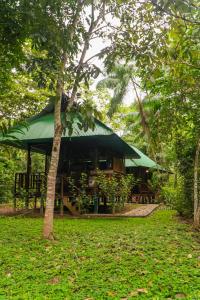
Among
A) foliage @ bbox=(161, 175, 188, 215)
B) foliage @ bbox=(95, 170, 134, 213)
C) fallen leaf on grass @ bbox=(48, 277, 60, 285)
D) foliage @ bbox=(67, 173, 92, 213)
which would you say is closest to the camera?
fallen leaf on grass @ bbox=(48, 277, 60, 285)

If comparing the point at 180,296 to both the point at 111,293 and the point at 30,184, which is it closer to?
the point at 111,293

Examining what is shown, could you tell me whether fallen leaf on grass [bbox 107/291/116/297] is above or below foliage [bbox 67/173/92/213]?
below

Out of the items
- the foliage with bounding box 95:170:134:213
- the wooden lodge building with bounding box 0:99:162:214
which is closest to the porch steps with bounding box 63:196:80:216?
the wooden lodge building with bounding box 0:99:162:214

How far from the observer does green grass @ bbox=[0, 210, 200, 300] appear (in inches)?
150

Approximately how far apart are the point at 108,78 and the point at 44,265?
2220 centimetres

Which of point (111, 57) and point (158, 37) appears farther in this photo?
point (111, 57)

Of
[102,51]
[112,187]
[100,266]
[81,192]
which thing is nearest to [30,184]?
[81,192]

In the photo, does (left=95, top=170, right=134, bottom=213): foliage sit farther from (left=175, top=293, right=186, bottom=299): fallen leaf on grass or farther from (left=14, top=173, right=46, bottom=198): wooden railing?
(left=175, top=293, right=186, bottom=299): fallen leaf on grass

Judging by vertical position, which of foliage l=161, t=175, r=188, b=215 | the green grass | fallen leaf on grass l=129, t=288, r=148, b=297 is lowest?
fallen leaf on grass l=129, t=288, r=148, b=297

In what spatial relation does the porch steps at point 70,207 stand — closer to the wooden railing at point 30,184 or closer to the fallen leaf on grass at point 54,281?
the wooden railing at point 30,184

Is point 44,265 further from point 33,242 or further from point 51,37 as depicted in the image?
point 51,37

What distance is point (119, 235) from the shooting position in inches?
289

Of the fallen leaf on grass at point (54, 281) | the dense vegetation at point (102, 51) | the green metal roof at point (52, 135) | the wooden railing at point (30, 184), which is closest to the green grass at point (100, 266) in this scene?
the fallen leaf on grass at point (54, 281)

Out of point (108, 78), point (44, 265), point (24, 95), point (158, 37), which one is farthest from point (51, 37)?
point (108, 78)
